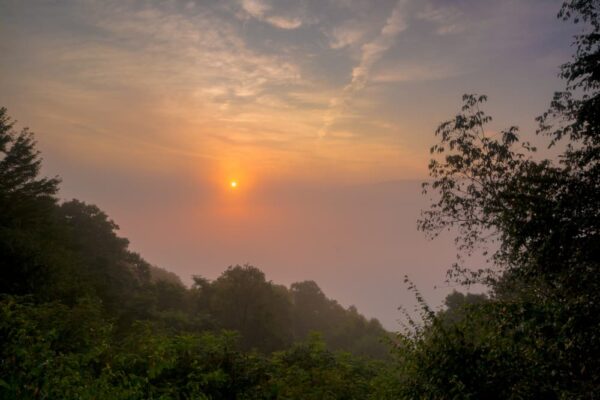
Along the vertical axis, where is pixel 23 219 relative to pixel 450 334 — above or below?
above

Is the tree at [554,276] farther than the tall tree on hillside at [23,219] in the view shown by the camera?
No

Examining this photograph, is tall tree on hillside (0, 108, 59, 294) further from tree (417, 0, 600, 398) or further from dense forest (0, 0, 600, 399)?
tree (417, 0, 600, 398)

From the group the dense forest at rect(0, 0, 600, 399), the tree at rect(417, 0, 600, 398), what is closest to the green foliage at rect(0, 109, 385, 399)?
the dense forest at rect(0, 0, 600, 399)

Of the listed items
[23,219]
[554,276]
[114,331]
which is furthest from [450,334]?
[23,219]

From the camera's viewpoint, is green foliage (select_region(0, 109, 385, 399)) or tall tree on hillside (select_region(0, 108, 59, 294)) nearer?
green foliage (select_region(0, 109, 385, 399))

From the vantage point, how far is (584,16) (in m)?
16.1

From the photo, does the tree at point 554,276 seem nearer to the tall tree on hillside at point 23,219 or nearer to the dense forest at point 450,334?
the dense forest at point 450,334

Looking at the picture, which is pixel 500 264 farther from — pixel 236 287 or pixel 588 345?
pixel 236 287

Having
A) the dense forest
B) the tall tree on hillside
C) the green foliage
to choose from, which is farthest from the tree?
the tall tree on hillside

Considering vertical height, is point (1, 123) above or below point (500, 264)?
above

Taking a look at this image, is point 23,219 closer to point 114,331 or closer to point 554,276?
point 114,331

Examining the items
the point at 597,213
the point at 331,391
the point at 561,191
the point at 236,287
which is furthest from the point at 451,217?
the point at 236,287

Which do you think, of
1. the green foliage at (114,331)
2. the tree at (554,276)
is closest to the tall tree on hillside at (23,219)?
the green foliage at (114,331)

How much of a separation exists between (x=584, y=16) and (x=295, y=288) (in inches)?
3306
